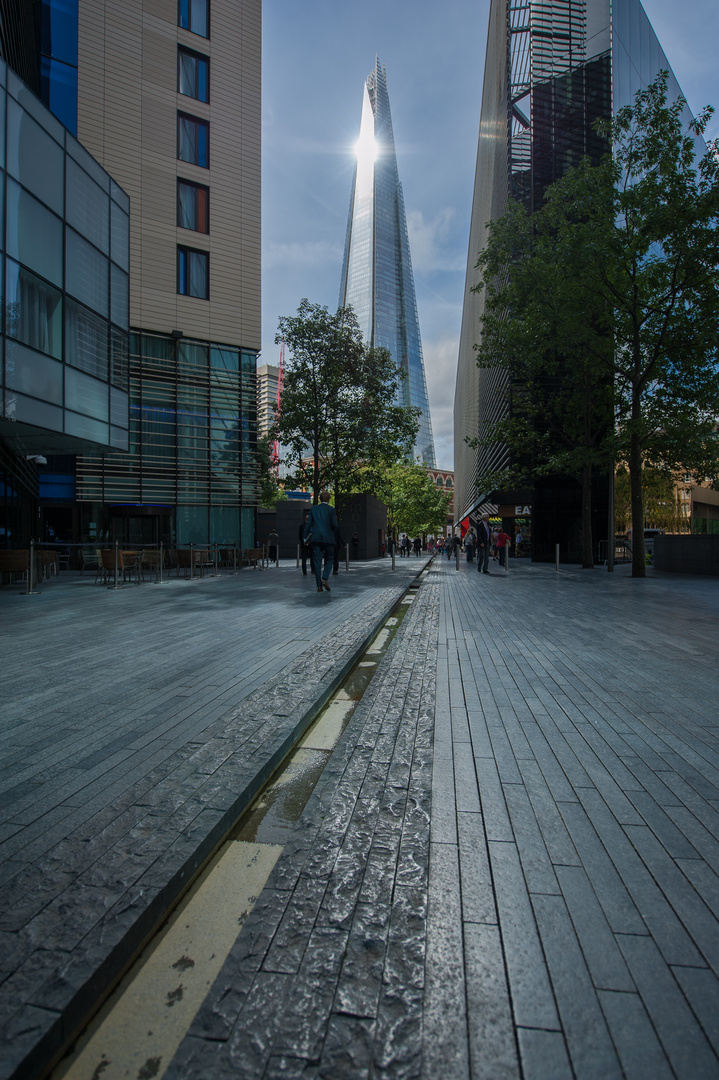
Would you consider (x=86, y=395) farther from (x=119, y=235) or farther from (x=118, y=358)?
(x=119, y=235)

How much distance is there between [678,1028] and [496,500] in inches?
1654

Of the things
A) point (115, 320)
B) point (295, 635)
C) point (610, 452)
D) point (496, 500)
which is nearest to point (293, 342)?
point (115, 320)

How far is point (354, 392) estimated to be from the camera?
24.7 metres

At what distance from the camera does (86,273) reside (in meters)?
14.9

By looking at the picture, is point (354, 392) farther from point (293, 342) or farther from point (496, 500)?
point (496, 500)

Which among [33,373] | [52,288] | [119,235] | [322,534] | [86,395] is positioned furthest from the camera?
[119,235]

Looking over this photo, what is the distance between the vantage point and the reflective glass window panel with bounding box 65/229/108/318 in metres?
14.1

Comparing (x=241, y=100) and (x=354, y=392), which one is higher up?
(x=241, y=100)

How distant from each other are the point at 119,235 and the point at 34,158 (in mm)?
4287

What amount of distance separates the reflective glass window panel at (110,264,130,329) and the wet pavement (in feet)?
52.6

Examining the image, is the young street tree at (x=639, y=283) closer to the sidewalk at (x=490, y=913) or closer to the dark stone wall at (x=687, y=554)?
the dark stone wall at (x=687, y=554)

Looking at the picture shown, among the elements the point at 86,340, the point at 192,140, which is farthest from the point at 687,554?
the point at 192,140

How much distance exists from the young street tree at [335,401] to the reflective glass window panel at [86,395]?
9.29 m

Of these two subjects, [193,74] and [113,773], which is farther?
[193,74]
